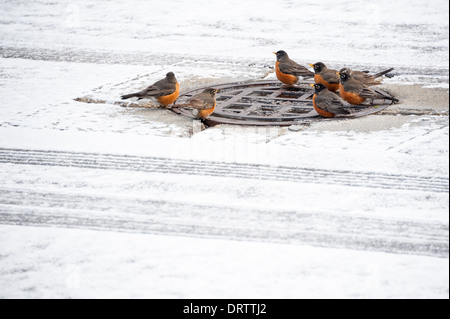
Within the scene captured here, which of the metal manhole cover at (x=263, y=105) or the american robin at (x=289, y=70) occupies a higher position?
the american robin at (x=289, y=70)

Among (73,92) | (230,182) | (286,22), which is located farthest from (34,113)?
(286,22)

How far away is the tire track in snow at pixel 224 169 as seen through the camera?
16.4 ft

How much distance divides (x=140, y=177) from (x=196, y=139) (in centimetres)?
96

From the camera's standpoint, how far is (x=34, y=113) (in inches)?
272

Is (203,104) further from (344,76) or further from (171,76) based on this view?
(344,76)

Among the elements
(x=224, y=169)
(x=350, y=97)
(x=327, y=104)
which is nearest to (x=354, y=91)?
(x=350, y=97)

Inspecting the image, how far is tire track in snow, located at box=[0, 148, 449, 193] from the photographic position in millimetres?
5004

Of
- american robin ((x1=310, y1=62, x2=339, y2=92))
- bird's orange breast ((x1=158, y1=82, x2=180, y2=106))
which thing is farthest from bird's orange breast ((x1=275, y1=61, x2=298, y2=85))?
bird's orange breast ((x1=158, y1=82, x2=180, y2=106))

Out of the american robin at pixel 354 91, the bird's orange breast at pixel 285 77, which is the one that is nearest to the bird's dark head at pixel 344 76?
the american robin at pixel 354 91

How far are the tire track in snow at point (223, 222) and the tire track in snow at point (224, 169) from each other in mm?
608

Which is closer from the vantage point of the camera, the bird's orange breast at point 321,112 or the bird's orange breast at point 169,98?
the bird's orange breast at point 321,112

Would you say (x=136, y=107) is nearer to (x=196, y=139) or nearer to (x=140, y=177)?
(x=196, y=139)

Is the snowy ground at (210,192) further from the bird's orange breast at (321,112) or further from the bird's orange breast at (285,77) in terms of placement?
the bird's orange breast at (285,77)

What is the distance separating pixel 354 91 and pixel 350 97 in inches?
3.2
